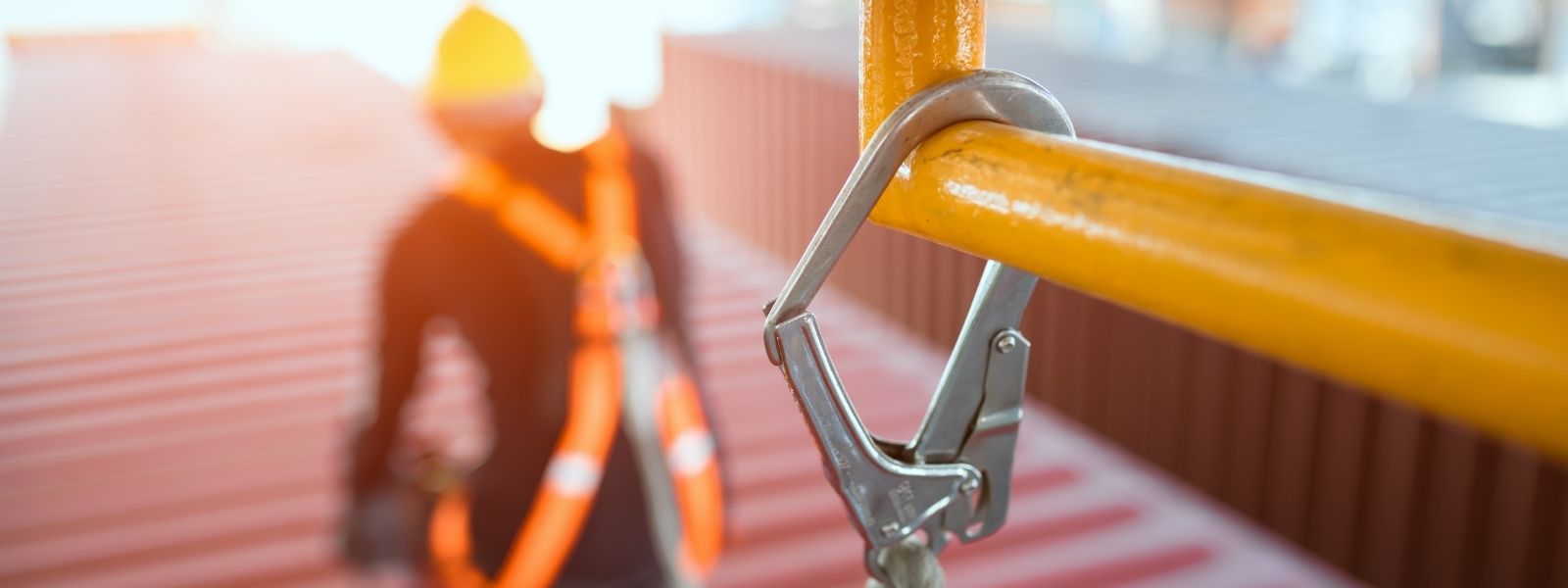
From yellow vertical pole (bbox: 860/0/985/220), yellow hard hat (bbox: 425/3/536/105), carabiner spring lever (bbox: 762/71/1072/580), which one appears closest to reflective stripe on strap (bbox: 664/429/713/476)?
yellow hard hat (bbox: 425/3/536/105)

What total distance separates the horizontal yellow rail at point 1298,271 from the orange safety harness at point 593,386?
2.13 meters

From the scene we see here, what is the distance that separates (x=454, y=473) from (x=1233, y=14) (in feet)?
73.3

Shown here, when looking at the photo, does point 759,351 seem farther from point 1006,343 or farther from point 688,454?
point 1006,343

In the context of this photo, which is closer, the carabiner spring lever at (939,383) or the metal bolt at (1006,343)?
the carabiner spring lever at (939,383)

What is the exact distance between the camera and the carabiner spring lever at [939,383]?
2.06ft

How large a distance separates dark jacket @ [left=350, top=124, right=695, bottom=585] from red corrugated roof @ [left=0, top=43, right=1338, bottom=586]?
1.13 m

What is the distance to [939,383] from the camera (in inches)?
31.0

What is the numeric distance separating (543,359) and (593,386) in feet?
0.45

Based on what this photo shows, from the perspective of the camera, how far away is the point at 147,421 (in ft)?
16.5

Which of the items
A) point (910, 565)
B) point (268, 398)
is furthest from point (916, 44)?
point (268, 398)

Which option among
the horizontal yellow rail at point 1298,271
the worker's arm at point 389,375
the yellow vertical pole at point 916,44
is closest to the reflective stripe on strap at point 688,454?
the worker's arm at point 389,375

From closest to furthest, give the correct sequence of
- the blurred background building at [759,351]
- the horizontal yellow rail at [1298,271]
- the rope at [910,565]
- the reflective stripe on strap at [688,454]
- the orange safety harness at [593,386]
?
the horizontal yellow rail at [1298,271]
the rope at [910,565]
the orange safety harness at [593,386]
the reflective stripe on strap at [688,454]
the blurred background building at [759,351]

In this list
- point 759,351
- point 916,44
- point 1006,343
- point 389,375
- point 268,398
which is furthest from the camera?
point 759,351

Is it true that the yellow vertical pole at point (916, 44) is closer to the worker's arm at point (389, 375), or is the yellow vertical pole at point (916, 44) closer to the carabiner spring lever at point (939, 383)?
the carabiner spring lever at point (939, 383)
